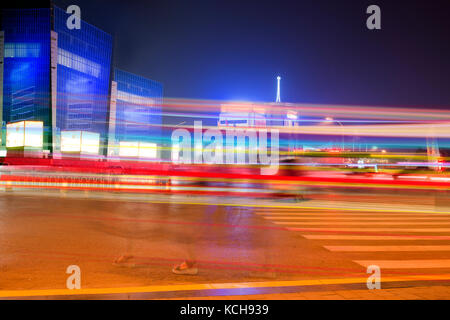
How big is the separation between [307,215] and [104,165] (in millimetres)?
9627

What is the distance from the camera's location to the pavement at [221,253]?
448 centimetres

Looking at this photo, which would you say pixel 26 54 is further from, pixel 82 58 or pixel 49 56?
pixel 82 58

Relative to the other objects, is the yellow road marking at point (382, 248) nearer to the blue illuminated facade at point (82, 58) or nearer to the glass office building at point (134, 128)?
the glass office building at point (134, 128)

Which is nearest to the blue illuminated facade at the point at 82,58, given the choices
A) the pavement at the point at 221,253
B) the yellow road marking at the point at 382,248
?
the pavement at the point at 221,253

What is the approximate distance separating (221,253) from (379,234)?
15.3 feet

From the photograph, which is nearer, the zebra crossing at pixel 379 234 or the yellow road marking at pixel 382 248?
the zebra crossing at pixel 379 234

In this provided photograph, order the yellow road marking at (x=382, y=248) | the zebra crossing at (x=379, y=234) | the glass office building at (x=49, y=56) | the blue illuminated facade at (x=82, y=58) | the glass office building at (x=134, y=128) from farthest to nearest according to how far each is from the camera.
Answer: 1. the blue illuminated facade at (x=82, y=58)
2. the glass office building at (x=49, y=56)
3. the glass office building at (x=134, y=128)
4. the yellow road marking at (x=382, y=248)
5. the zebra crossing at (x=379, y=234)

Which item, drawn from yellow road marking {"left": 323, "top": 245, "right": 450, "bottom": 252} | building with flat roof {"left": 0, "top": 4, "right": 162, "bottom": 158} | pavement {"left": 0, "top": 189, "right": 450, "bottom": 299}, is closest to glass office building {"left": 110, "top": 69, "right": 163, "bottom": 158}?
pavement {"left": 0, "top": 189, "right": 450, "bottom": 299}

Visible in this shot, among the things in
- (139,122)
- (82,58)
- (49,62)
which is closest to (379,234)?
(139,122)

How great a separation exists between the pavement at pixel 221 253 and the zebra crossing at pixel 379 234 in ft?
0.10

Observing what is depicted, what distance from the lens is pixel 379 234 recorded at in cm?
894

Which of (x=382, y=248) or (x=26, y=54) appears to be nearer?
(x=382, y=248)

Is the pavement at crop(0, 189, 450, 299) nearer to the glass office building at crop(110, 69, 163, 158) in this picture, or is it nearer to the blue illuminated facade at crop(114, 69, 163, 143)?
the glass office building at crop(110, 69, 163, 158)

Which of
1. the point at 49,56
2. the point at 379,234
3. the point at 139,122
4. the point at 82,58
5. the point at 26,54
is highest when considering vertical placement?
the point at 26,54
